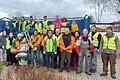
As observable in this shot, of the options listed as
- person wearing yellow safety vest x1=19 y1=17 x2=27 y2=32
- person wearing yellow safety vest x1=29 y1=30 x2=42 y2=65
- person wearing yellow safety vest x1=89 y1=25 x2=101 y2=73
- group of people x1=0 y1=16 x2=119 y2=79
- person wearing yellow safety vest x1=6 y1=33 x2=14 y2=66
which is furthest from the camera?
person wearing yellow safety vest x1=19 y1=17 x2=27 y2=32

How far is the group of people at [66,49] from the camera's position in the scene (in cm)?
916

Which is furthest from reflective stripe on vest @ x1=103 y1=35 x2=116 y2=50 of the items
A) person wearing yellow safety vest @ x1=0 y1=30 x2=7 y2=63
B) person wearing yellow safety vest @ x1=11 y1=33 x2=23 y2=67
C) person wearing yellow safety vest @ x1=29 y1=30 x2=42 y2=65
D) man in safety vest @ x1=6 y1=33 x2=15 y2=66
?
person wearing yellow safety vest @ x1=0 y1=30 x2=7 y2=63

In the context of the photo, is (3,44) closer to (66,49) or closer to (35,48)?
(35,48)

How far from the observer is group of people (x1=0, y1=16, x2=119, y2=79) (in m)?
9.16

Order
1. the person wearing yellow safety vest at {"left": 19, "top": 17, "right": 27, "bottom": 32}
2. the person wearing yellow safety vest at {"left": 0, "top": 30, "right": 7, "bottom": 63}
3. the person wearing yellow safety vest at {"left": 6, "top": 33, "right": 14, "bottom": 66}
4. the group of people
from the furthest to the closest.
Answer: the person wearing yellow safety vest at {"left": 19, "top": 17, "right": 27, "bottom": 32}
the person wearing yellow safety vest at {"left": 0, "top": 30, "right": 7, "bottom": 63}
the person wearing yellow safety vest at {"left": 6, "top": 33, "right": 14, "bottom": 66}
the group of people

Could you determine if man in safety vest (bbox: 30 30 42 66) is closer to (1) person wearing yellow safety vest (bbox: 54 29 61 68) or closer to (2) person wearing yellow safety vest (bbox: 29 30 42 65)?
(2) person wearing yellow safety vest (bbox: 29 30 42 65)

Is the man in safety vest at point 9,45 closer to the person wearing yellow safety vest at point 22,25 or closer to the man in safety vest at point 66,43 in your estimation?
the person wearing yellow safety vest at point 22,25

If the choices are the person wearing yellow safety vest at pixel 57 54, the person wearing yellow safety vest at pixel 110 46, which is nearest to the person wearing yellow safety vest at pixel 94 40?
the person wearing yellow safety vest at pixel 110 46

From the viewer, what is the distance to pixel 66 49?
9812 mm

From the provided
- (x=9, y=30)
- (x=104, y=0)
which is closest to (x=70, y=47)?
(x=9, y=30)

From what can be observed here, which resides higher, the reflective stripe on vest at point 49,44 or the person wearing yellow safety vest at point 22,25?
the person wearing yellow safety vest at point 22,25

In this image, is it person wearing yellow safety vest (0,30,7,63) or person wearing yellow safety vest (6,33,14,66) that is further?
person wearing yellow safety vest (0,30,7,63)

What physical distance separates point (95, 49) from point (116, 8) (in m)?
22.3

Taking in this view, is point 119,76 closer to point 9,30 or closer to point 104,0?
point 9,30
